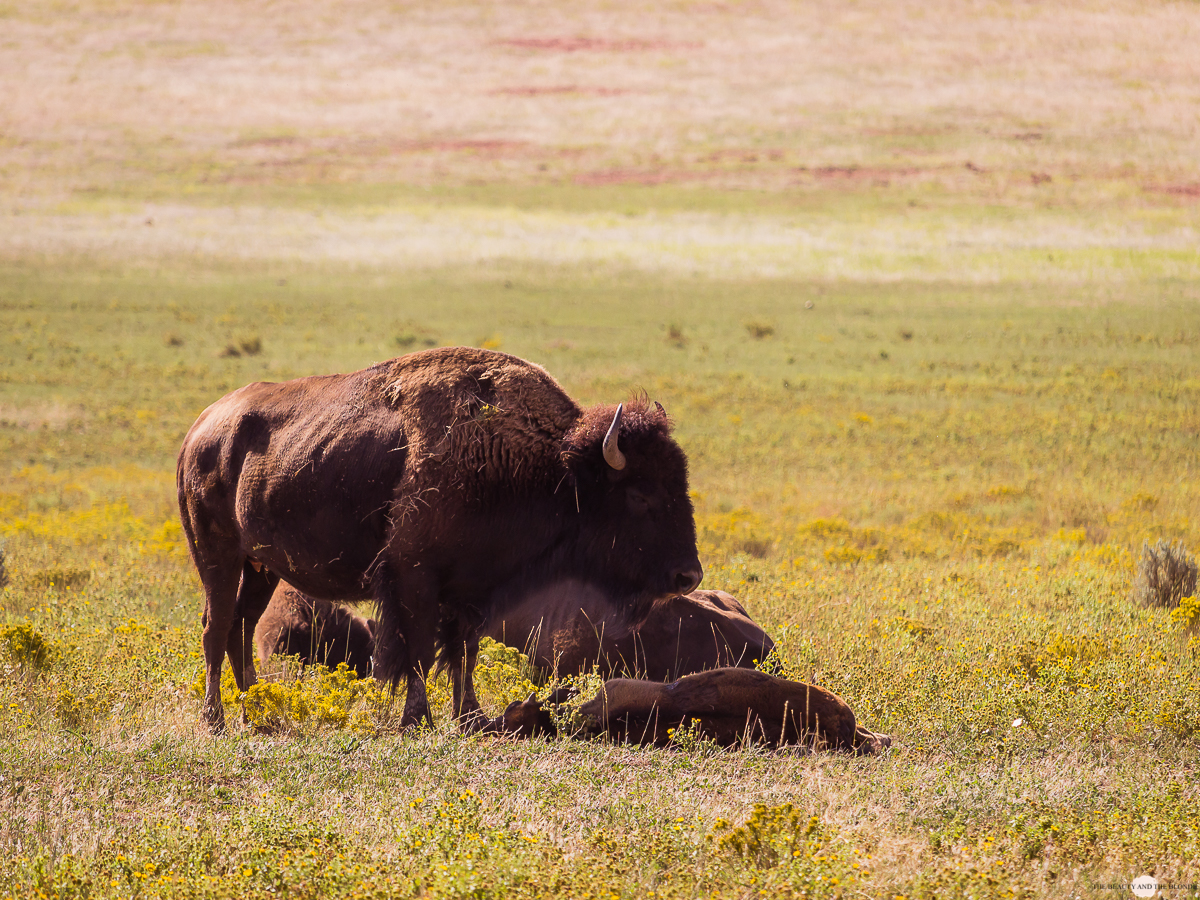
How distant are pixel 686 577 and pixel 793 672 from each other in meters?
1.58

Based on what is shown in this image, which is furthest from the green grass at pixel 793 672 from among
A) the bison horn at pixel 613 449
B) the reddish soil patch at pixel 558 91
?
the reddish soil patch at pixel 558 91

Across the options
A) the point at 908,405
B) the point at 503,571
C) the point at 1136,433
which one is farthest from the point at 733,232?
the point at 503,571

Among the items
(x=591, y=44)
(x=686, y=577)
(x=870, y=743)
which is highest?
(x=591, y=44)

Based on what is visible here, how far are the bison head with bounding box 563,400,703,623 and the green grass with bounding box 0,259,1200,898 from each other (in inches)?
40.5

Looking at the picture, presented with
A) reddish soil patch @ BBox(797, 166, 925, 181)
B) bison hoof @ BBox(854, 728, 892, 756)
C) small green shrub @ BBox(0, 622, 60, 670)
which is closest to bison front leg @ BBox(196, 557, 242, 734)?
small green shrub @ BBox(0, 622, 60, 670)

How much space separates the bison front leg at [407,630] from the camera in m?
6.49

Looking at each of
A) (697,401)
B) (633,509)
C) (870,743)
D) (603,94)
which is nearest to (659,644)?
(633,509)

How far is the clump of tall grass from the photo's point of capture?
10.2 meters

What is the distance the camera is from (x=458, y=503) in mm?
6465

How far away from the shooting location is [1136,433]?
871 inches

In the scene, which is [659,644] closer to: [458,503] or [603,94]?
[458,503]

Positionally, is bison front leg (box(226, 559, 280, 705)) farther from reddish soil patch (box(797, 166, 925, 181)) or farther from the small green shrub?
reddish soil patch (box(797, 166, 925, 181))

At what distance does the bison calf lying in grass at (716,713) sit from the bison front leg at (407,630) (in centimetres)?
52

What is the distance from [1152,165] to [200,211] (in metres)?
57.3
